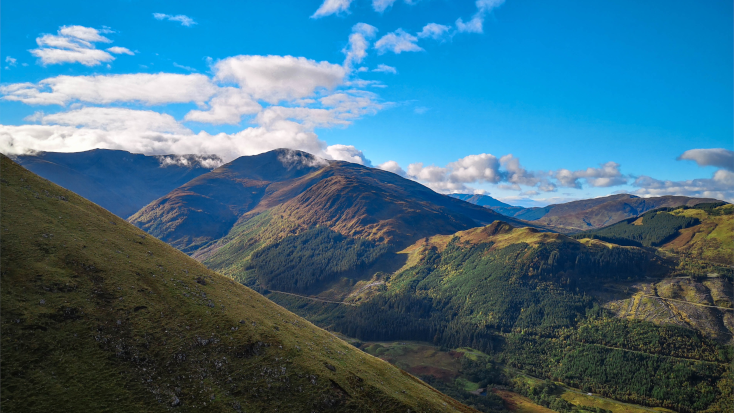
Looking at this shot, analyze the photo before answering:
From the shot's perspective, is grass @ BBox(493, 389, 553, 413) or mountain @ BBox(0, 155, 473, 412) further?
grass @ BBox(493, 389, 553, 413)

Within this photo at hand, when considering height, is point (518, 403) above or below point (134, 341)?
below

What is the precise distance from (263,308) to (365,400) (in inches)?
1465

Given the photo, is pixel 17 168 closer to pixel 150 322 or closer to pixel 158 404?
pixel 150 322

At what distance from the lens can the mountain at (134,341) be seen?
42.3 m

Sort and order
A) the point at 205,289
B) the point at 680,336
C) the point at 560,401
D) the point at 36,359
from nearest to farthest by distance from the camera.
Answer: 1. the point at 36,359
2. the point at 205,289
3. the point at 560,401
4. the point at 680,336

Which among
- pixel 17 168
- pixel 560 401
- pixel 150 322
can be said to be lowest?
pixel 560 401

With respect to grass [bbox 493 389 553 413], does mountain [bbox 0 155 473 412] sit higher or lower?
higher

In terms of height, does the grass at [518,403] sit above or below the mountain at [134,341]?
below

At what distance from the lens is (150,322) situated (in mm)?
54969

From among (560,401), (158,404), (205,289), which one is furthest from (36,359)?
(560,401)

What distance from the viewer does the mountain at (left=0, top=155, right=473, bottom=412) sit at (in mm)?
42312

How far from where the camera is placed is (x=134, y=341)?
50500 millimetres

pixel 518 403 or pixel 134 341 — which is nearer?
pixel 134 341

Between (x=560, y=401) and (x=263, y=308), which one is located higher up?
(x=263, y=308)
